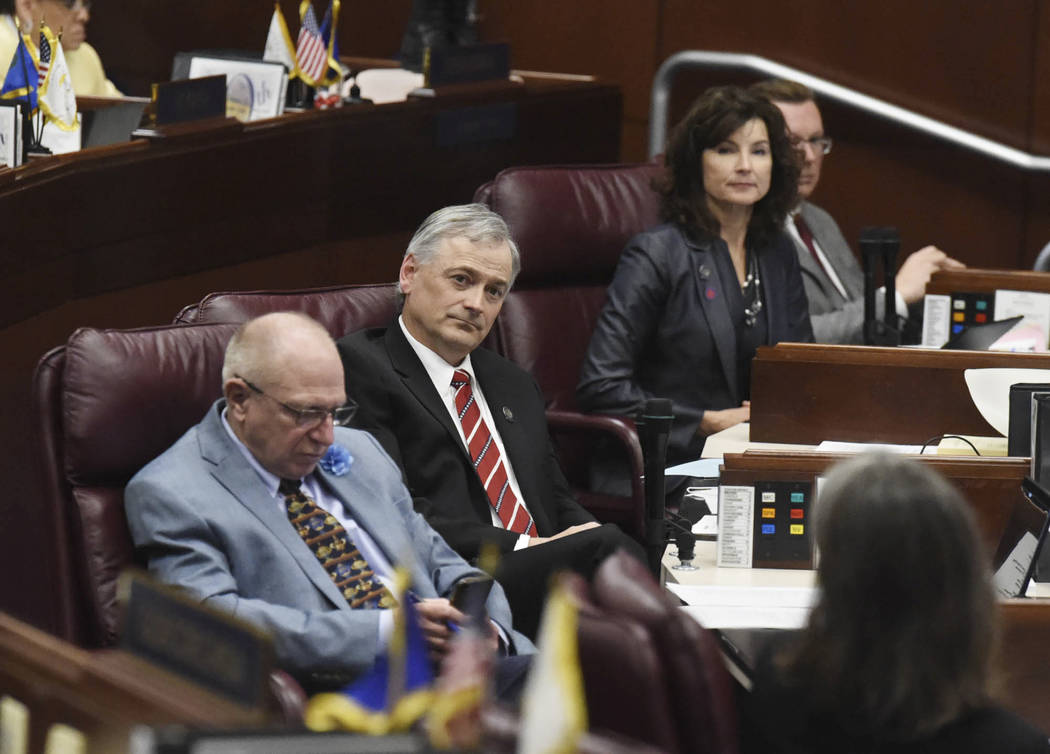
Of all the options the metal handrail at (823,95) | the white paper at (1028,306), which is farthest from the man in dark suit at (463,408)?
the metal handrail at (823,95)

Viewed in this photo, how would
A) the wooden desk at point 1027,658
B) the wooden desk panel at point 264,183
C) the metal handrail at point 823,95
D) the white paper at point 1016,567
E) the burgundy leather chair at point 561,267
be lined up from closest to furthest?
the wooden desk at point 1027,658 → the white paper at point 1016,567 → the wooden desk panel at point 264,183 → the burgundy leather chair at point 561,267 → the metal handrail at point 823,95

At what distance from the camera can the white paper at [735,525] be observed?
2.58 metres

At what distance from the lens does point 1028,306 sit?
3.63 metres

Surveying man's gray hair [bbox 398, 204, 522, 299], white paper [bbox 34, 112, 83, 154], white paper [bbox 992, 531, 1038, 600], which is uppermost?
white paper [bbox 34, 112, 83, 154]

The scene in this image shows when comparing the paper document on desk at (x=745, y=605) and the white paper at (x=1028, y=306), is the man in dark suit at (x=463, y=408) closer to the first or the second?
the paper document on desk at (x=745, y=605)

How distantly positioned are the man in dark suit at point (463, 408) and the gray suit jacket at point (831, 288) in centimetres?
121

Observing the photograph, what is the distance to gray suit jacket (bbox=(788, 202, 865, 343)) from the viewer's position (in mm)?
4199

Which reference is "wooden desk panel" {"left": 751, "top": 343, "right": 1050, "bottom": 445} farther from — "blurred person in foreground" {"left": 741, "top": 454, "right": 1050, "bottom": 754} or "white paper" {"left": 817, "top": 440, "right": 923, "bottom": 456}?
"blurred person in foreground" {"left": 741, "top": 454, "right": 1050, "bottom": 754}

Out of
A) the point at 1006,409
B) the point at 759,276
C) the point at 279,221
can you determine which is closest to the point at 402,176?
the point at 279,221

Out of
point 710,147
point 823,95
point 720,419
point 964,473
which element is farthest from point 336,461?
point 823,95

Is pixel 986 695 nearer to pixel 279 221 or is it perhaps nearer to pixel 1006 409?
pixel 1006 409

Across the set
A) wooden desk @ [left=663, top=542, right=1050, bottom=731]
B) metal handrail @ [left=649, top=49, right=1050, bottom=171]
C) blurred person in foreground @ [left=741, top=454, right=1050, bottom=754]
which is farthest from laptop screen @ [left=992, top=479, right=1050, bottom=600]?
metal handrail @ [left=649, top=49, right=1050, bottom=171]

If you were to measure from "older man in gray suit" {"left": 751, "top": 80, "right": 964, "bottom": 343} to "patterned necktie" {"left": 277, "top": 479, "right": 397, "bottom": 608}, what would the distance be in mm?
1963

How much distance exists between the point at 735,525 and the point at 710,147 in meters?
1.55
